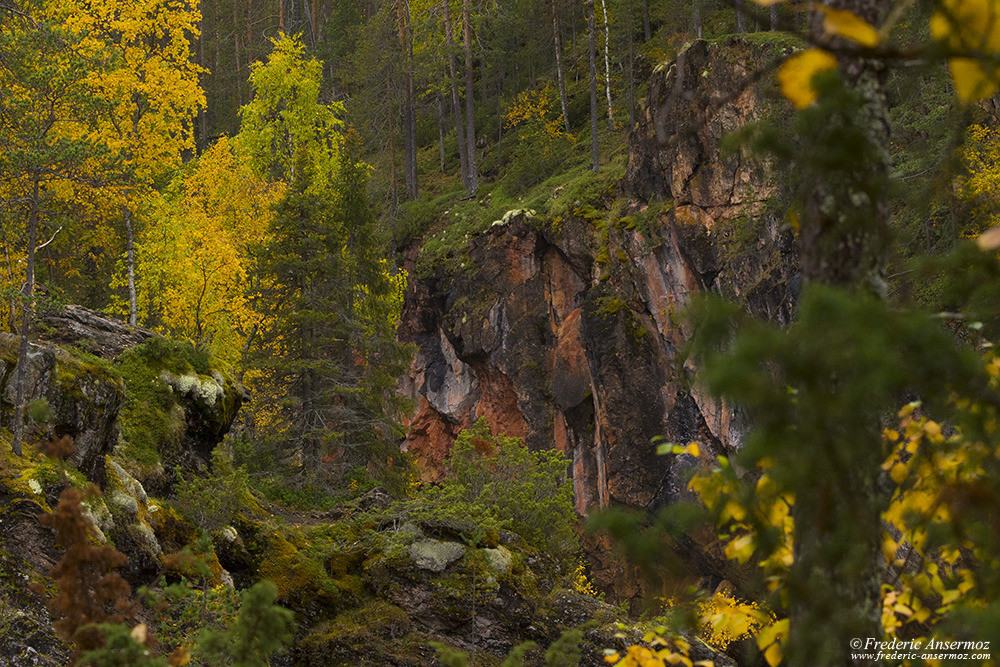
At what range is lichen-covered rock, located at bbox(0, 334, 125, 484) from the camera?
6859mm

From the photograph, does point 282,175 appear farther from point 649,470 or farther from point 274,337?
point 649,470

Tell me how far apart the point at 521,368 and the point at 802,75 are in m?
23.2

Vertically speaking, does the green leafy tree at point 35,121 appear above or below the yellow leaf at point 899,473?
above

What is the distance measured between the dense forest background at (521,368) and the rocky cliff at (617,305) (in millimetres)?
202

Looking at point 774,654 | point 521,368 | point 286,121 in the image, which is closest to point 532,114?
point 521,368

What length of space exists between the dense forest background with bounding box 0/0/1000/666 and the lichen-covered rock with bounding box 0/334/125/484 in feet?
0.10

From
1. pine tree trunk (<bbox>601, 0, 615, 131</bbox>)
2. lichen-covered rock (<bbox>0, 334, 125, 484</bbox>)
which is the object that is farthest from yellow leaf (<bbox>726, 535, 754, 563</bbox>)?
pine tree trunk (<bbox>601, 0, 615, 131</bbox>)

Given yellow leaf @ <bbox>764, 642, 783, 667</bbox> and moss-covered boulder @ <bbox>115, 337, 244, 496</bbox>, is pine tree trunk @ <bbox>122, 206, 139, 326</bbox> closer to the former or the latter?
moss-covered boulder @ <bbox>115, 337, 244, 496</bbox>

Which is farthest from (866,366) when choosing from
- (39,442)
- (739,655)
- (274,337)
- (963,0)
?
(739,655)

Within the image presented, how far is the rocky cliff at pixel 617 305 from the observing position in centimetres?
1900

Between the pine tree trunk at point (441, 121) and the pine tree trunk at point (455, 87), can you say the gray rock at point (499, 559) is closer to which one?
the pine tree trunk at point (455, 87)

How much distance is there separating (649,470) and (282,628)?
18.7 m

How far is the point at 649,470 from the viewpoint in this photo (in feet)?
69.8

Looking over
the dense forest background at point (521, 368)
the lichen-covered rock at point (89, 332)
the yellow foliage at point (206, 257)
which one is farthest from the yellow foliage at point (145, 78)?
the lichen-covered rock at point (89, 332)
